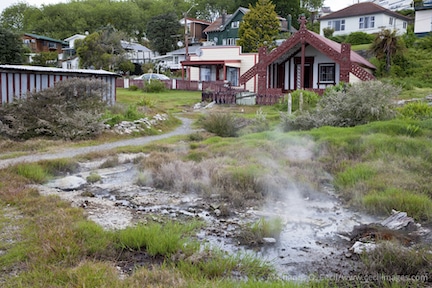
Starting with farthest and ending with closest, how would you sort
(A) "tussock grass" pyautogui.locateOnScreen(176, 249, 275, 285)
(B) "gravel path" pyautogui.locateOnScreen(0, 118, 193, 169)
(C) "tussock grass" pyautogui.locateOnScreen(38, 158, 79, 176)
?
(B) "gravel path" pyautogui.locateOnScreen(0, 118, 193, 169) < (C) "tussock grass" pyautogui.locateOnScreen(38, 158, 79, 176) < (A) "tussock grass" pyautogui.locateOnScreen(176, 249, 275, 285)

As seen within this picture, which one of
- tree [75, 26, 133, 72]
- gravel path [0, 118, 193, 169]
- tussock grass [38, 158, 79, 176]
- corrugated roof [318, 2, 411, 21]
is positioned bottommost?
tussock grass [38, 158, 79, 176]

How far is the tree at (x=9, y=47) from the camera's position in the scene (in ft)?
151

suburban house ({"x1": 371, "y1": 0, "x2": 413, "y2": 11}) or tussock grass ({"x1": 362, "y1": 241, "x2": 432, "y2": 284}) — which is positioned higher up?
suburban house ({"x1": 371, "y1": 0, "x2": 413, "y2": 11})

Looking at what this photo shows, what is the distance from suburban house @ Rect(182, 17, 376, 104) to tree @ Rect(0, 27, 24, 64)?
19329 mm

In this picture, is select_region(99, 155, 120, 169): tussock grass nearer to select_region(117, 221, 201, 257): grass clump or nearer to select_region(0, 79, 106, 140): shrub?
select_region(0, 79, 106, 140): shrub

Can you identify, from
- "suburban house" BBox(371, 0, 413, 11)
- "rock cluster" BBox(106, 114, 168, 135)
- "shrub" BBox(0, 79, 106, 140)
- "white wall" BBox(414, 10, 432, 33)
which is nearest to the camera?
"shrub" BBox(0, 79, 106, 140)

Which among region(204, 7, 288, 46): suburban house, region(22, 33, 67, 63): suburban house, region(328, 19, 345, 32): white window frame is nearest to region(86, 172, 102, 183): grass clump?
region(328, 19, 345, 32): white window frame

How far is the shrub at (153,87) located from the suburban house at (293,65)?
5.24 metres

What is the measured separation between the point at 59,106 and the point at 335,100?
29.3 ft

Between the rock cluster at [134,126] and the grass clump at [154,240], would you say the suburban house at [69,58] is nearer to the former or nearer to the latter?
the rock cluster at [134,126]

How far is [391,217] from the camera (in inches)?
298

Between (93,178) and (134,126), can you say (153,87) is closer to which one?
(134,126)

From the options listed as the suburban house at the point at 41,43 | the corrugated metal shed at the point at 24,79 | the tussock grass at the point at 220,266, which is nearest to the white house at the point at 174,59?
the suburban house at the point at 41,43

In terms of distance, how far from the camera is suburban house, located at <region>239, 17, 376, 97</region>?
94.8 ft
